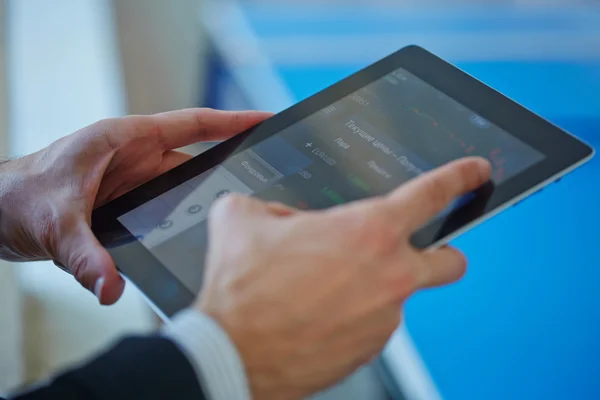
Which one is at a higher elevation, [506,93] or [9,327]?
[506,93]

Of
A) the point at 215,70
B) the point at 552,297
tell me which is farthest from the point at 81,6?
the point at 552,297

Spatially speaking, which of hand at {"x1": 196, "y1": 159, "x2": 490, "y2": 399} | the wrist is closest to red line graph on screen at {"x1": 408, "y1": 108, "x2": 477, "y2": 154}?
hand at {"x1": 196, "y1": 159, "x2": 490, "y2": 399}

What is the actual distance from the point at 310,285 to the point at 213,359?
8 cm

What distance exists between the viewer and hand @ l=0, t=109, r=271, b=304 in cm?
68

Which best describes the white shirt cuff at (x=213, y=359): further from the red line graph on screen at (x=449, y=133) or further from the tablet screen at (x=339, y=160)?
the red line graph on screen at (x=449, y=133)

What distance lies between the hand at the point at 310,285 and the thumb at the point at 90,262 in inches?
6.1

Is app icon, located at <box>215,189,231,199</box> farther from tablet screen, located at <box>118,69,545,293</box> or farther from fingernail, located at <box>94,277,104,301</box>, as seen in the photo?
fingernail, located at <box>94,277,104,301</box>

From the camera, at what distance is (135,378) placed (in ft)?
1.55

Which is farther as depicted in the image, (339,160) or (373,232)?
(339,160)

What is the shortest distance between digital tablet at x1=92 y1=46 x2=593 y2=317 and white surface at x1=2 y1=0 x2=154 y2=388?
68 centimetres

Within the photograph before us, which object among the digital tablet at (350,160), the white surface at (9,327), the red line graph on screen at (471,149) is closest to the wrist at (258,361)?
the digital tablet at (350,160)

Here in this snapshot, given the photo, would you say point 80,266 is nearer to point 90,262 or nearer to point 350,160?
point 90,262

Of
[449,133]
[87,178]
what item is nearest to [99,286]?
[87,178]

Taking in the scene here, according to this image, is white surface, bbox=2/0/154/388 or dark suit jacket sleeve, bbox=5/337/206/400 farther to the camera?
white surface, bbox=2/0/154/388
